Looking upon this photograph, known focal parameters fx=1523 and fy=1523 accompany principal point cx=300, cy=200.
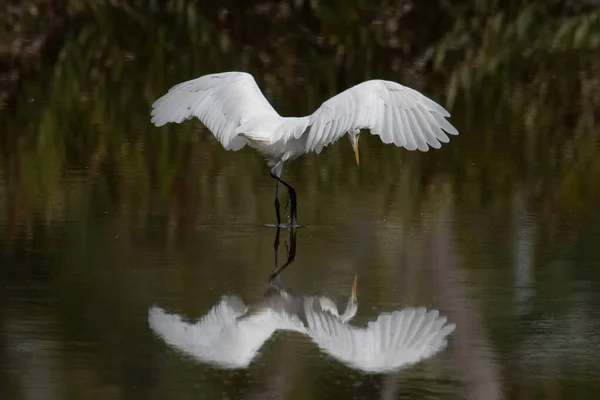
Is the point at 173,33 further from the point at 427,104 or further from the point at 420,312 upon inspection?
the point at 420,312

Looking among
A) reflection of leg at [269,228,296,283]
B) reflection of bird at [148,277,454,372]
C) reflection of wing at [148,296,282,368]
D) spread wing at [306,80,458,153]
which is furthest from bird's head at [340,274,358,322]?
spread wing at [306,80,458,153]

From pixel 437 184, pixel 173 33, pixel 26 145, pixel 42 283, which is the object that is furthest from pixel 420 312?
pixel 173 33

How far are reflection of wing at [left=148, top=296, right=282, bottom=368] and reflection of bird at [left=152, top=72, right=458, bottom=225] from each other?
1485mm

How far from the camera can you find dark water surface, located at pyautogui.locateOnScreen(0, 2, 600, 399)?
616 centimetres

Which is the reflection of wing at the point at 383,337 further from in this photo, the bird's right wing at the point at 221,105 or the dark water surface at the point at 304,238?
the bird's right wing at the point at 221,105

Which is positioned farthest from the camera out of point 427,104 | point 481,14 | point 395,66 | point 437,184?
point 481,14

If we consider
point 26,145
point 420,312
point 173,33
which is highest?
point 173,33

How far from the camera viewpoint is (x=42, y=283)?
7.71 metres

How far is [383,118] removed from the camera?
8492 millimetres

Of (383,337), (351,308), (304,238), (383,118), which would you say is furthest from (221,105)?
(383,337)

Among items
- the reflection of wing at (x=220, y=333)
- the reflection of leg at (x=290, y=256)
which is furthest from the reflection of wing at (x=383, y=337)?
the reflection of leg at (x=290, y=256)

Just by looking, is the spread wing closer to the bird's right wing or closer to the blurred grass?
the bird's right wing

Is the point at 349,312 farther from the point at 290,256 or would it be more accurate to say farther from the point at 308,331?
the point at 290,256

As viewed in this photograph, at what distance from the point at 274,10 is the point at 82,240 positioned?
13624mm
